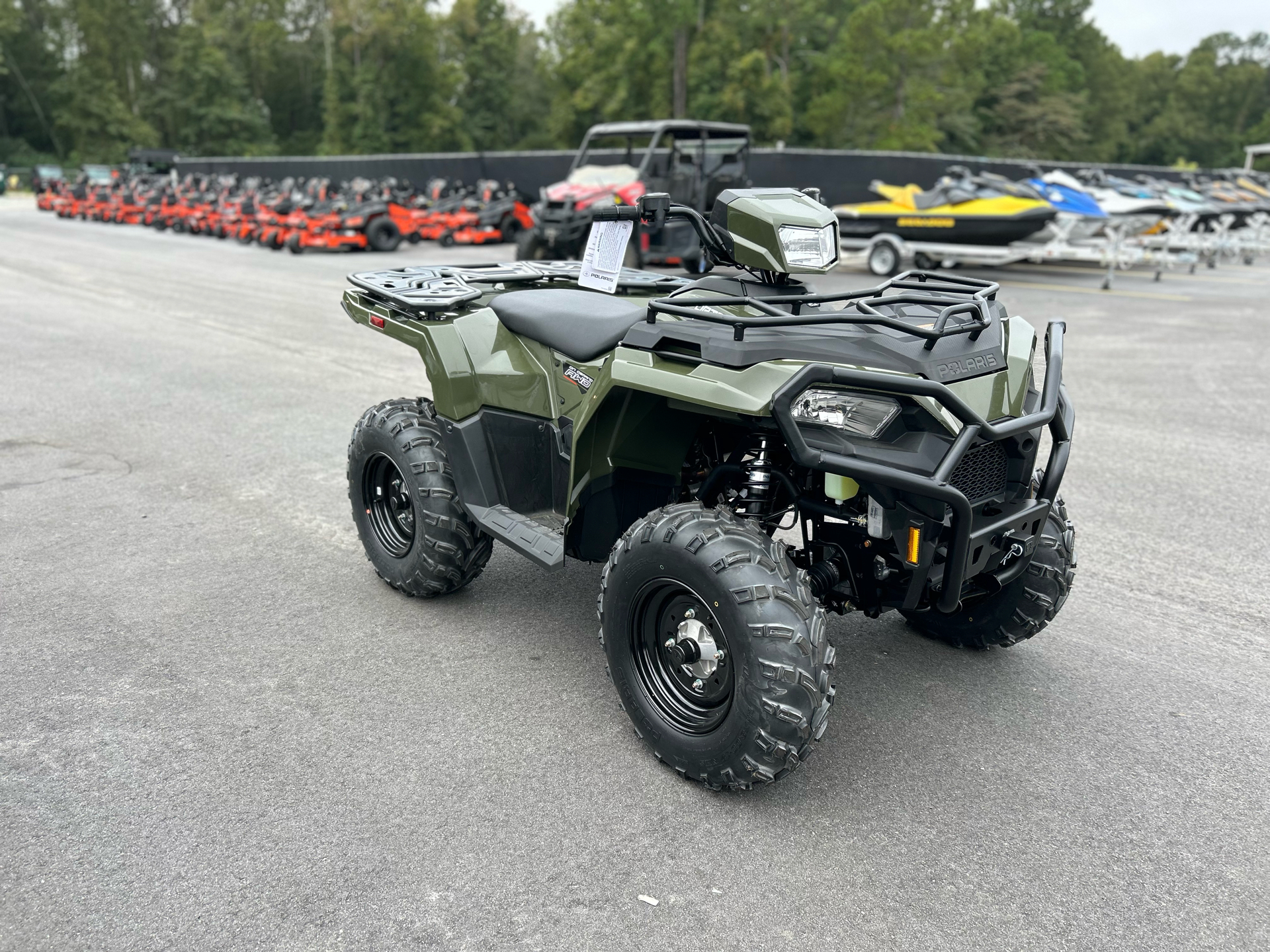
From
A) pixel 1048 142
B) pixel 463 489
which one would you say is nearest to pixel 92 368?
pixel 463 489

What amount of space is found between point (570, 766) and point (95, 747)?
1.46m

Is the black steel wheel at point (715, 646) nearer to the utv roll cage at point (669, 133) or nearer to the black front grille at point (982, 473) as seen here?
the black front grille at point (982, 473)

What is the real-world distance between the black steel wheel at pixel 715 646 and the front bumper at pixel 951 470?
32 cm

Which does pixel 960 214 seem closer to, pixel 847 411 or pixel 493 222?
pixel 493 222

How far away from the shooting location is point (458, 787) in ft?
9.66

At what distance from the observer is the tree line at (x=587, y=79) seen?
52.9 metres

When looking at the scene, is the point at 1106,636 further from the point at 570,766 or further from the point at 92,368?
the point at 92,368

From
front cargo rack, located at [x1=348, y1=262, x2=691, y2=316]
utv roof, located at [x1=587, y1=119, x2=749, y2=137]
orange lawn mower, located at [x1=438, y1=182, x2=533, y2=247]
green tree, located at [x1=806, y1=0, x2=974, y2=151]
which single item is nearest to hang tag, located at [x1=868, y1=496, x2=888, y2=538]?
front cargo rack, located at [x1=348, y1=262, x2=691, y2=316]

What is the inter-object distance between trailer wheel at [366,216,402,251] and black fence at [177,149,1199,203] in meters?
6.80

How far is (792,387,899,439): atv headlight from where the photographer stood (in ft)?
9.03

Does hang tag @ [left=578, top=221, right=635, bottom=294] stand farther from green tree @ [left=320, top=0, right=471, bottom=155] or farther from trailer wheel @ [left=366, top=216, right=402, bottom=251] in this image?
green tree @ [left=320, top=0, right=471, bottom=155]

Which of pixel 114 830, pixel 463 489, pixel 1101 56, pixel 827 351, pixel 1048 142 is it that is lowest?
pixel 114 830

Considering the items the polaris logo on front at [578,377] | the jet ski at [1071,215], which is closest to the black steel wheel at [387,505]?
the polaris logo on front at [578,377]

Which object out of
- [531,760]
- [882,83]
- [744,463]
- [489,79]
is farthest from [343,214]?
[489,79]
